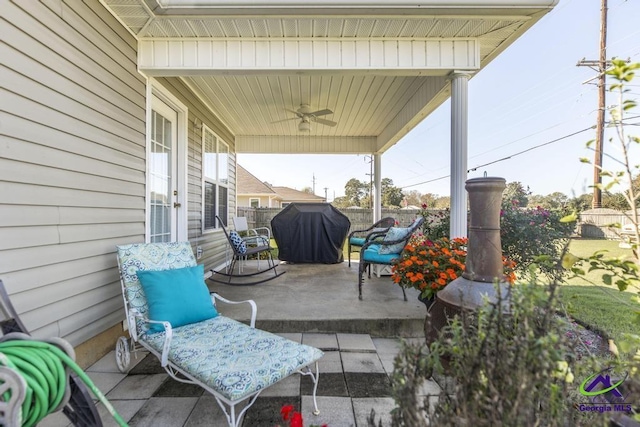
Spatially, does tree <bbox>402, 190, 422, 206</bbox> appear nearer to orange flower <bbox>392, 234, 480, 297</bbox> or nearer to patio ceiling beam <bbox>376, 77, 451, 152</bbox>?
patio ceiling beam <bbox>376, 77, 451, 152</bbox>

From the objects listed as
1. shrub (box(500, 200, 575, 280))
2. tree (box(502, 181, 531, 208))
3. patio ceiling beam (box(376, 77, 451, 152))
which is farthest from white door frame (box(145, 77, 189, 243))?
tree (box(502, 181, 531, 208))

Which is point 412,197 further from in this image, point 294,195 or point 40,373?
point 40,373

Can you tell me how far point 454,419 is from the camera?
736mm

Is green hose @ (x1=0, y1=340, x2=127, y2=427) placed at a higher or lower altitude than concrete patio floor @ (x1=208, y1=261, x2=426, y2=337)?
higher

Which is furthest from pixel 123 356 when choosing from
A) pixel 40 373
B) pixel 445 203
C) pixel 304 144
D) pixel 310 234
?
pixel 445 203

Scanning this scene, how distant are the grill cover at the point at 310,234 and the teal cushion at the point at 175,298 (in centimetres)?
312

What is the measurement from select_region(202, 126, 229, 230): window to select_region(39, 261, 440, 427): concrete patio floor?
1777 millimetres

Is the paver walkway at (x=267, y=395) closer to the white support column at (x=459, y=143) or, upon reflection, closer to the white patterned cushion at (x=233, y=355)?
the white patterned cushion at (x=233, y=355)

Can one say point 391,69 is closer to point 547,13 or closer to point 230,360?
point 547,13

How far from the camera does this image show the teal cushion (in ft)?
6.57

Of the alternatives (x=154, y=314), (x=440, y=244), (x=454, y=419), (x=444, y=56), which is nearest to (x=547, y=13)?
(x=444, y=56)

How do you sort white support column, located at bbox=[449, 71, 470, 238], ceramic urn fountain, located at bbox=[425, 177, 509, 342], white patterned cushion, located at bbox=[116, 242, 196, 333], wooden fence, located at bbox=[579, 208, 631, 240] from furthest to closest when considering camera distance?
white support column, located at bbox=[449, 71, 470, 238]
white patterned cushion, located at bbox=[116, 242, 196, 333]
ceramic urn fountain, located at bbox=[425, 177, 509, 342]
wooden fence, located at bbox=[579, 208, 631, 240]

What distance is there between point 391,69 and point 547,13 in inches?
50.1

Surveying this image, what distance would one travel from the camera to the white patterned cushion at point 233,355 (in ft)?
4.58
